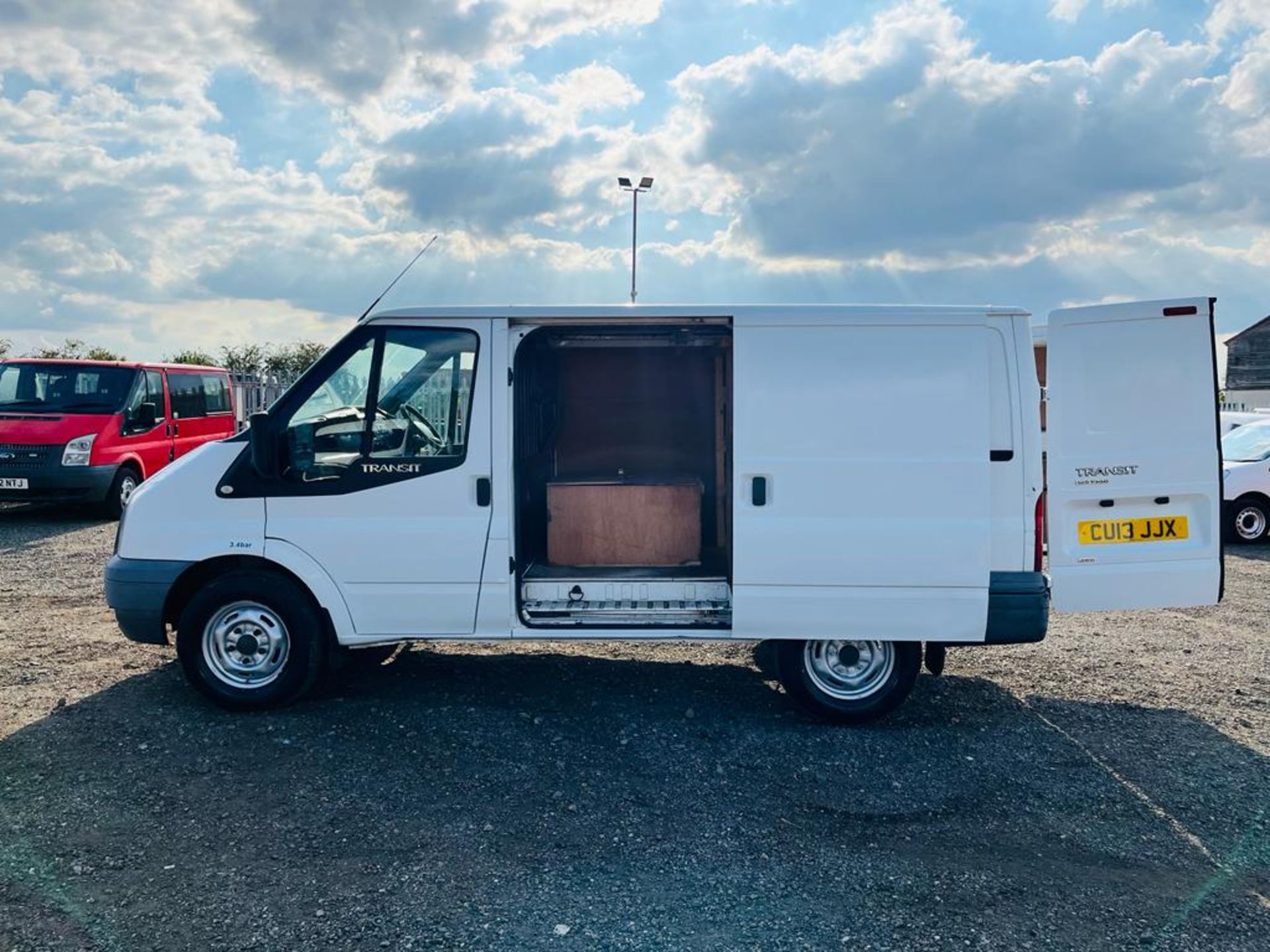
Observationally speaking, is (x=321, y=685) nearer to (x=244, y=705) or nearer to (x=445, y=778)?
(x=244, y=705)

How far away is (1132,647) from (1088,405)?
2.90 metres

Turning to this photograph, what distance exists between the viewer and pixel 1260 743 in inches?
199

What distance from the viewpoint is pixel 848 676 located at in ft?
17.0

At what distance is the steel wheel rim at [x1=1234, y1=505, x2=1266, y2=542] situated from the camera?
11938 millimetres

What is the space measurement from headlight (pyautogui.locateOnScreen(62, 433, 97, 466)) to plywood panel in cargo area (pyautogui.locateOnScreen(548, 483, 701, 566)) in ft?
30.1

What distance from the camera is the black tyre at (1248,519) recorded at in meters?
11.9

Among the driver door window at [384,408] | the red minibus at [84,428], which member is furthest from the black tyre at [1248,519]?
the red minibus at [84,428]

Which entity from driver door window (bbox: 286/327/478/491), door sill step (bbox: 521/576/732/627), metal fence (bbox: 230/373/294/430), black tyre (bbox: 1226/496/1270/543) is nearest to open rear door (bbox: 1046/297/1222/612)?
door sill step (bbox: 521/576/732/627)

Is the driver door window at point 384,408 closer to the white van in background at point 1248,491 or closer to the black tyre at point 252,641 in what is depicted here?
the black tyre at point 252,641

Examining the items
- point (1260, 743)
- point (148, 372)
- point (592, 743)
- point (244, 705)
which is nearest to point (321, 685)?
point (244, 705)

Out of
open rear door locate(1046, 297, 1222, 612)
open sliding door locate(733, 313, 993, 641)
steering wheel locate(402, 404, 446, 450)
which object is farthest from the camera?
steering wheel locate(402, 404, 446, 450)

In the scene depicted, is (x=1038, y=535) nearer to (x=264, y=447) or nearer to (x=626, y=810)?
(x=626, y=810)

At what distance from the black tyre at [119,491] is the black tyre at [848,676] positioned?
34.4 ft

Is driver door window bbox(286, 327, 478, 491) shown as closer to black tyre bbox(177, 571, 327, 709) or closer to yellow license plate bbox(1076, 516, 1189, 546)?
black tyre bbox(177, 571, 327, 709)
